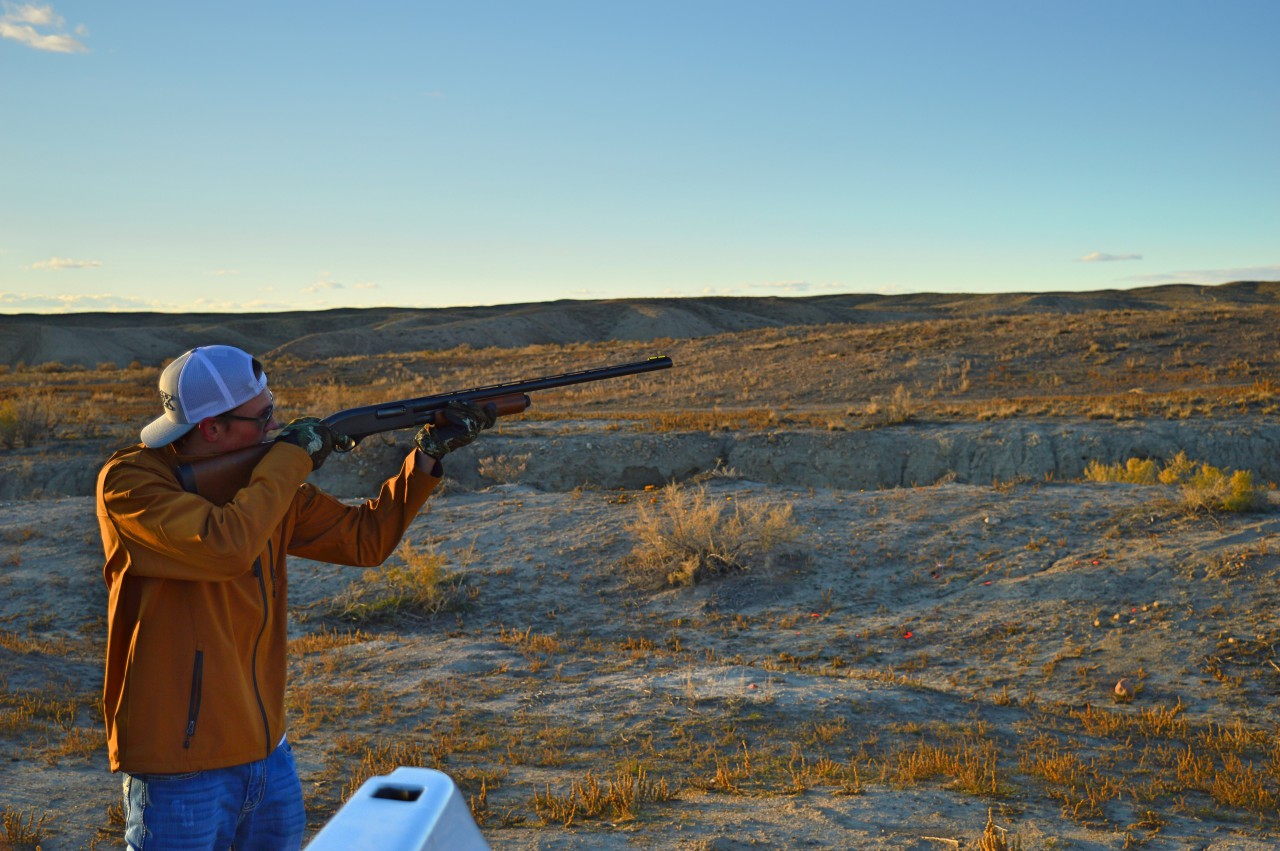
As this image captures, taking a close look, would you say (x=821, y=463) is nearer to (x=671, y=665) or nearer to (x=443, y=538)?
(x=443, y=538)

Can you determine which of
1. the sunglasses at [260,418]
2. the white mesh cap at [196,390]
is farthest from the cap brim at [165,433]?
the sunglasses at [260,418]

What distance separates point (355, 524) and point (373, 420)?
0.49 metres

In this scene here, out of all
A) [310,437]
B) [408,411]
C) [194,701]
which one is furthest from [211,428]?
[408,411]

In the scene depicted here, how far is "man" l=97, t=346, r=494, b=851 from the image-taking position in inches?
101

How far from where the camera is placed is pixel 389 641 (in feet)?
30.5

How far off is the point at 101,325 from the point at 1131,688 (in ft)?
361

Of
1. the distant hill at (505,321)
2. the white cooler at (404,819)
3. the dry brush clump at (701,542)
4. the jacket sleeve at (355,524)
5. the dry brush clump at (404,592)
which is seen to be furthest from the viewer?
the distant hill at (505,321)

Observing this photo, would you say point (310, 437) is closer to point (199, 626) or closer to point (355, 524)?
point (355, 524)

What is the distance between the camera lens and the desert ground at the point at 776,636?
16.9 ft

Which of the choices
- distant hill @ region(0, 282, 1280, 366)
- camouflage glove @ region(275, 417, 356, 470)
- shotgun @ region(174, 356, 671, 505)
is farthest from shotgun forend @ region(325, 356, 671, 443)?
distant hill @ region(0, 282, 1280, 366)

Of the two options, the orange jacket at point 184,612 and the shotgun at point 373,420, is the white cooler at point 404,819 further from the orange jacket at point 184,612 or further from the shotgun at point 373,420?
the shotgun at point 373,420

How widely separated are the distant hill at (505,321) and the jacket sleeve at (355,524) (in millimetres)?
61040

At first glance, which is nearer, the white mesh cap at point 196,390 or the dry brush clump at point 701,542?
the white mesh cap at point 196,390

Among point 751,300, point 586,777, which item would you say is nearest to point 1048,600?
point 586,777
